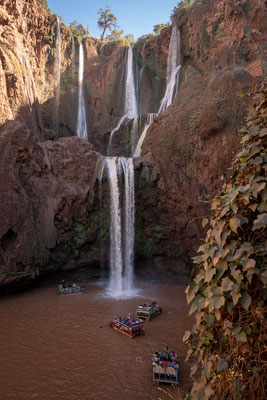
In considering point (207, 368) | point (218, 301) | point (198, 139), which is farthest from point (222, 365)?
point (198, 139)

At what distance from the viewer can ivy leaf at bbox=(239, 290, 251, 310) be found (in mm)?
2813

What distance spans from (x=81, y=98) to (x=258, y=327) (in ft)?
120

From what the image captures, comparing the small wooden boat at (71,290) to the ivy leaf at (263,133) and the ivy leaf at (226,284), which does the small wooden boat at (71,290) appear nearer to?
the ivy leaf at (226,284)

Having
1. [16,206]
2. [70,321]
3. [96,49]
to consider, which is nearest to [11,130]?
[16,206]

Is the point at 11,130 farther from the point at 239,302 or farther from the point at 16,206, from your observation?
the point at 239,302

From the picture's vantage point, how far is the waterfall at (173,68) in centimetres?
3077

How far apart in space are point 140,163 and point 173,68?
17.3 m

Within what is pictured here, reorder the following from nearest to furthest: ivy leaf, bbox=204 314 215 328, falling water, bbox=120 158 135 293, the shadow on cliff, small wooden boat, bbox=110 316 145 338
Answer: ivy leaf, bbox=204 314 215 328 < small wooden boat, bbox=110 316 145 338 < the shadow on cliff < falling water, bbox=120 158 135 293

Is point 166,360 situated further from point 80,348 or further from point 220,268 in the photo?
point 220,268

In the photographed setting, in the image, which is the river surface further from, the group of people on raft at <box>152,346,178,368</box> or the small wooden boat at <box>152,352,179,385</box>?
the group of people on raft at <box>152,346,178,368</box>

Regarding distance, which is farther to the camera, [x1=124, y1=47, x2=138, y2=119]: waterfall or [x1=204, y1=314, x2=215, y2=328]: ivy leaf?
[x1=124, y1=47, x2=138, y2=119]: waterfall

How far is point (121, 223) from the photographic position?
21.1 metres

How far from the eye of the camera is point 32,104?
23.3 m

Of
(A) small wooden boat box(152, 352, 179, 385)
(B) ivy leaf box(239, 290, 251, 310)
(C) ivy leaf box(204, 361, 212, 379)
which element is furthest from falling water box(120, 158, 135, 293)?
(B) ivy leaf box(239, 290, 251, 310)
